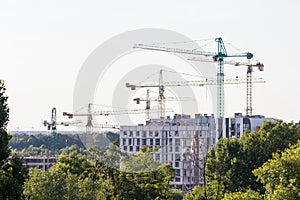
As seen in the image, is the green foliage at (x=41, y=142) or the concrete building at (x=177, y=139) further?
the green foliage at (x=41, y=142)

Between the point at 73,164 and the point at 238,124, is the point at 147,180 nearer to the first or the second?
the point at 73,164

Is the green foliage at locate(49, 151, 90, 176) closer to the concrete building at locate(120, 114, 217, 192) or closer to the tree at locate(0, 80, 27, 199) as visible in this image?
the tree at locate(0, 80, 27, 199)

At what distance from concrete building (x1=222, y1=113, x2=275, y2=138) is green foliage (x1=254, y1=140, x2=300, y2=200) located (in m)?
60.5

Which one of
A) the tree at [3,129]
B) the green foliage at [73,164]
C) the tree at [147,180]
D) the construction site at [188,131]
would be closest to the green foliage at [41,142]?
the construction site at [188,131]

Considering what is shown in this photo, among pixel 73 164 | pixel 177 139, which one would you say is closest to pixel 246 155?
pixel 73 164

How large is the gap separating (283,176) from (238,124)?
63306 mm

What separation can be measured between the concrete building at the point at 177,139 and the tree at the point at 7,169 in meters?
58.6

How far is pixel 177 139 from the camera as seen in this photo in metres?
88.4

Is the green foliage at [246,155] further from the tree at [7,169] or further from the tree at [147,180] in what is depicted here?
the tree at [7,169]

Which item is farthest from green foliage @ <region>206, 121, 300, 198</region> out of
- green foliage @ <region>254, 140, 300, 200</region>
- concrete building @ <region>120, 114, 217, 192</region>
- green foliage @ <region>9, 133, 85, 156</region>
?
green foliage @ <region>9, 133, 85, 156</region>

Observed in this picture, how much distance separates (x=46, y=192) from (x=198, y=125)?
58.7 m

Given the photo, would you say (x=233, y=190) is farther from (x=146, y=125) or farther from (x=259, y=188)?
(x=146, y=125)

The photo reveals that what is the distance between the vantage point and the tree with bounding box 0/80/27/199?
17.8 meters

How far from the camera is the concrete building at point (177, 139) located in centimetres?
8162
